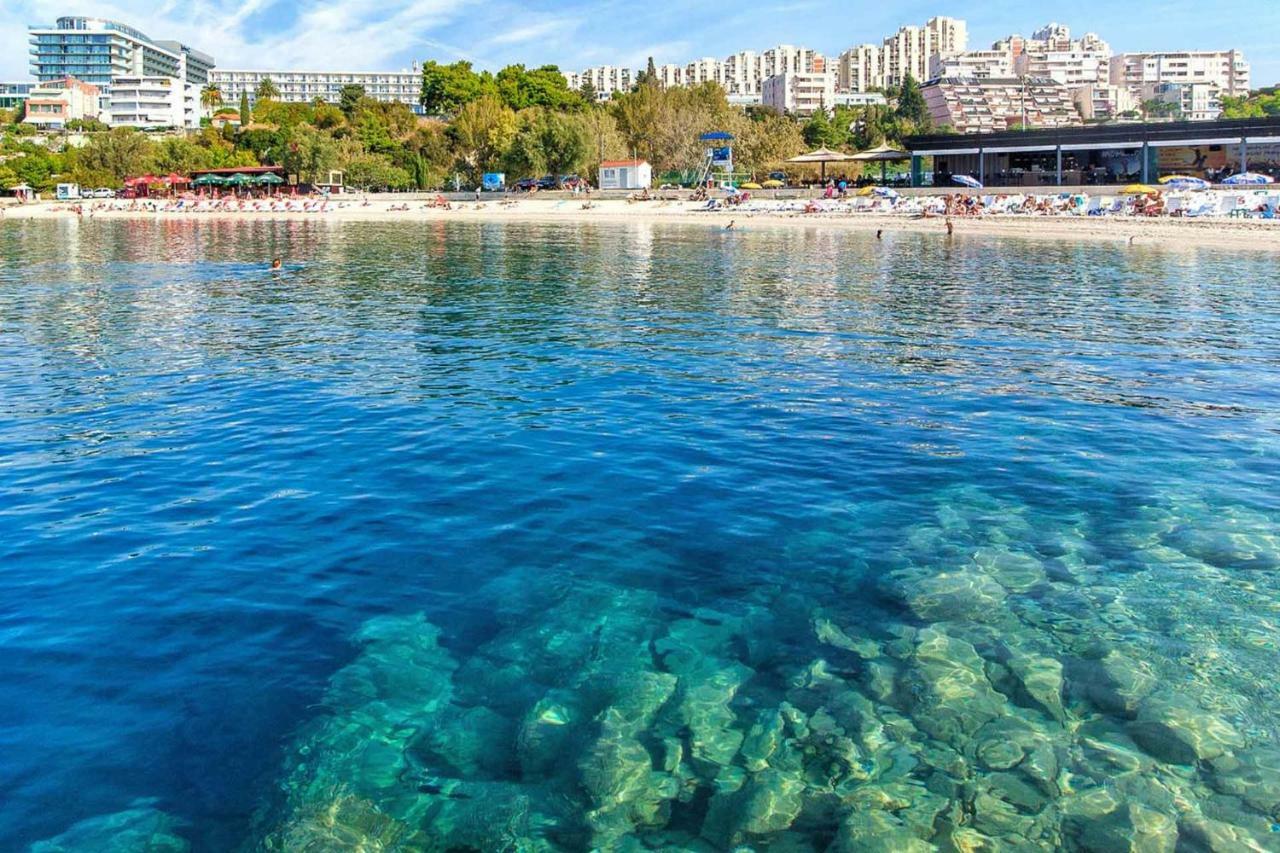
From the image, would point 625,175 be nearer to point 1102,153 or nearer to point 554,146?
point 554,146

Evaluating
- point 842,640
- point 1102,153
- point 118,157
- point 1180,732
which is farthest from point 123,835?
point 118,157

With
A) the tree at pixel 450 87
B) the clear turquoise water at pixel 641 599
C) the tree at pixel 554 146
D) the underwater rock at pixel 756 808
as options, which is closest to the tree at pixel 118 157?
the tree at pixel 554 146

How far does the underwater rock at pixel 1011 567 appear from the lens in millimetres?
8984

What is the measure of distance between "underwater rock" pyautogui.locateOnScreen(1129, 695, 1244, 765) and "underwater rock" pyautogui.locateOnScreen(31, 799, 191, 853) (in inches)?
238

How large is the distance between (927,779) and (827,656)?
1.60 metres

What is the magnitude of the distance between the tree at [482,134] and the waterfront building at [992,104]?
100 metres

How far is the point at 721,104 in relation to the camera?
381 ft

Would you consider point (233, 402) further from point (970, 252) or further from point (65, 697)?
point (970, 252)

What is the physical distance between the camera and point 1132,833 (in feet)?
18.4

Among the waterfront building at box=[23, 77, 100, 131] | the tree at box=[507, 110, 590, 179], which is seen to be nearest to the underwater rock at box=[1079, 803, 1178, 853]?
the tree at box=[507, 110, 590, 179]

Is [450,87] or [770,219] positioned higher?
[450,87]

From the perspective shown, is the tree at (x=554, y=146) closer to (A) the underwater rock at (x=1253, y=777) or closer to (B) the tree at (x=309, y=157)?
(B) the tree at (x=309, y=157)

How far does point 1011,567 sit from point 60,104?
202m

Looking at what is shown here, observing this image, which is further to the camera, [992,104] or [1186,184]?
[992,104]
